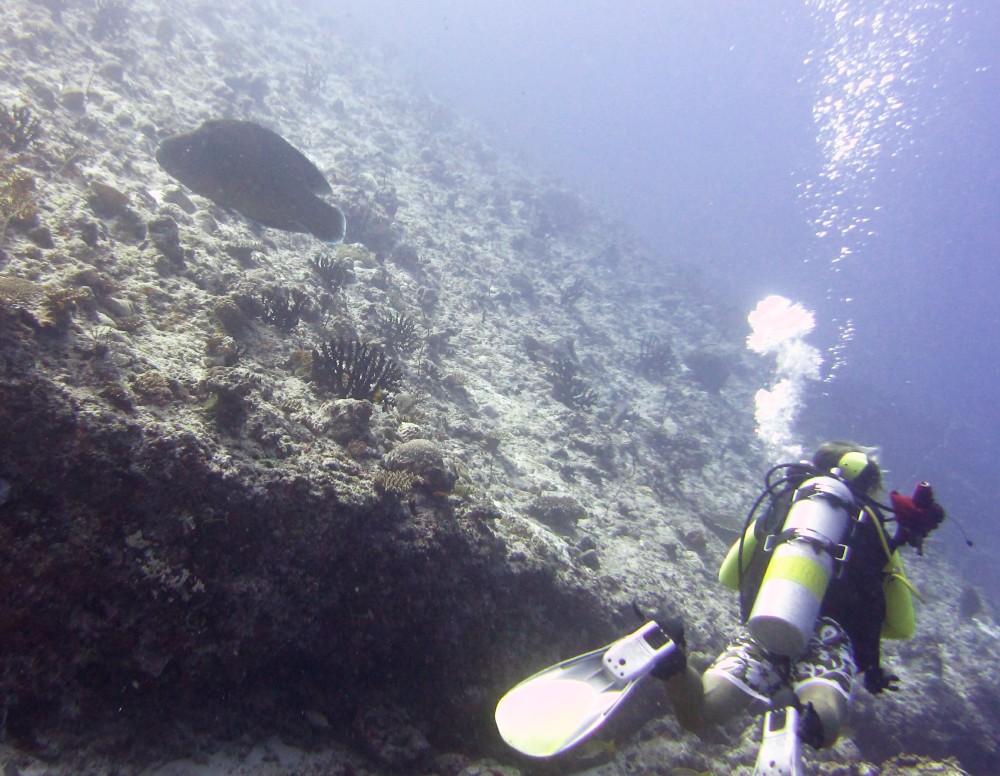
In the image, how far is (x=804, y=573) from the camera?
2744 mm

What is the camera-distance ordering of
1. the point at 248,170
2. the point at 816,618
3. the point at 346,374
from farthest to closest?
the point at 248,170 < the point at 346,374 < the point at 816,618

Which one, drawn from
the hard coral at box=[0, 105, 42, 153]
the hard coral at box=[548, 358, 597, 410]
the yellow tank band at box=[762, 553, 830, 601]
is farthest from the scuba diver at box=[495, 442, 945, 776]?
the hard coral at box=[0, 105, 42, 153]

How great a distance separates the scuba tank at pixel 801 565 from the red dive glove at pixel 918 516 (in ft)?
1.67

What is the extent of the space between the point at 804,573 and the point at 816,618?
9.9 inches

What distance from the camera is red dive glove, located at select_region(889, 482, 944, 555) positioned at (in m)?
3.17

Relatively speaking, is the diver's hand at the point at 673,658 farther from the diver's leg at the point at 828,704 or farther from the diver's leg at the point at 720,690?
the diver's leg at the point at 828,704

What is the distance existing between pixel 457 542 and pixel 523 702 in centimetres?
105

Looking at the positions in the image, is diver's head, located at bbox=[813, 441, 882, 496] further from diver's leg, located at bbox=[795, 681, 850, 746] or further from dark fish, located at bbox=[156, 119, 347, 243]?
dark fish, located at bbox=[156, 119, 347, 243]

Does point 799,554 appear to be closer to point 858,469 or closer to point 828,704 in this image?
point 828,704

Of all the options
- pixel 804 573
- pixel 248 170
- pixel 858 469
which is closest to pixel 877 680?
pixel 804 573

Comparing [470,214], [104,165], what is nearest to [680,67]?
[470,214]

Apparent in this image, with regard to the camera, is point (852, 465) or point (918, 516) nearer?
point (918, 516)

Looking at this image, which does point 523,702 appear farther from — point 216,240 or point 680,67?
point 680,67

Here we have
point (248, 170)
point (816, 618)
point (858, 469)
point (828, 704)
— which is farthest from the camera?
point (248, 170)
